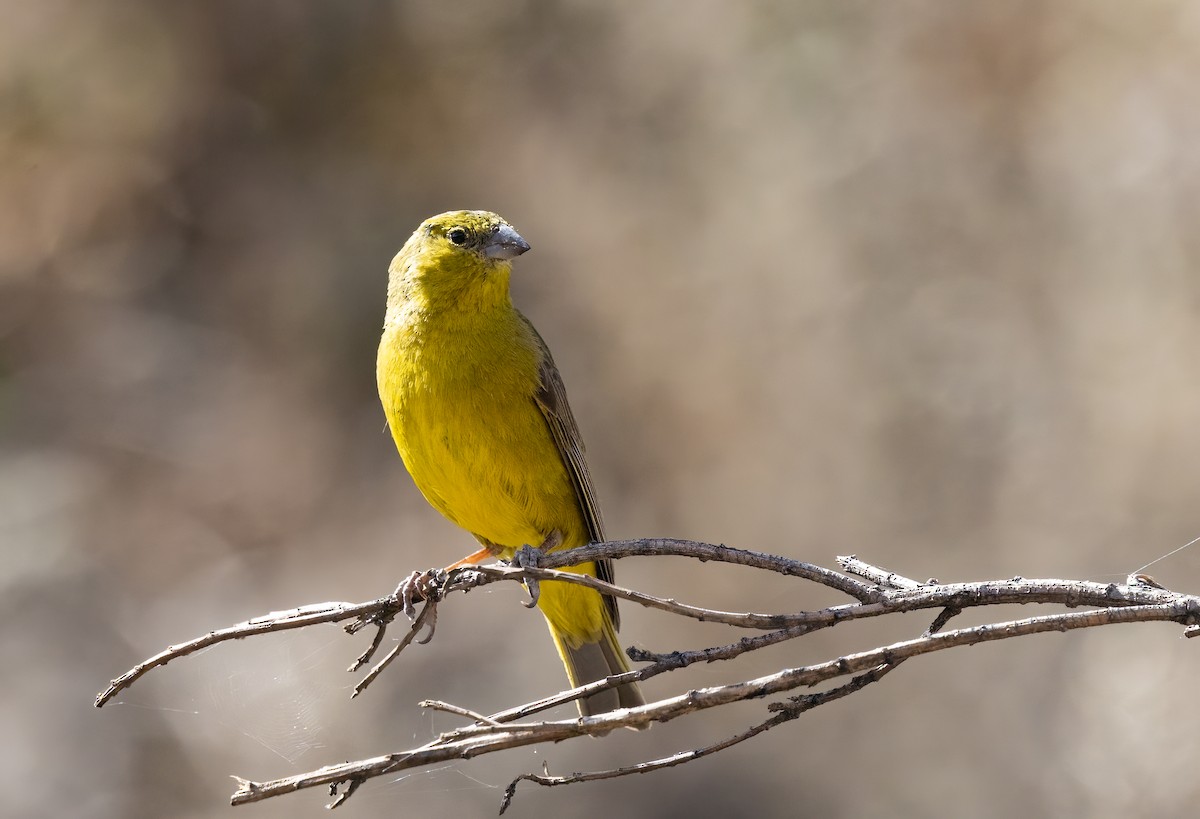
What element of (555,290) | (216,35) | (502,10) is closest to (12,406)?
(216,35)

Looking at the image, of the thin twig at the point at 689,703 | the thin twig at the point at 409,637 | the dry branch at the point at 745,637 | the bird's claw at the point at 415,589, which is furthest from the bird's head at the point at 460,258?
the thin twig at the point at 689,703

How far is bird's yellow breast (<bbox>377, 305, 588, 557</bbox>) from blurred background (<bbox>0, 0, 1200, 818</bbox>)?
2855mm

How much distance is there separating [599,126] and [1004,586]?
7020mm

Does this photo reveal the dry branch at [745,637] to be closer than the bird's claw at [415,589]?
Yes

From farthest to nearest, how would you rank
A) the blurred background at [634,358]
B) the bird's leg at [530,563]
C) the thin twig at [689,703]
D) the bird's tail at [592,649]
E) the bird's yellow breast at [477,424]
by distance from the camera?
the blurred background at [634,358] → the bird's tail at [592,649] → the bird's yellow breast at [477,424] → the bird's leg at [530,563] → the thin twig at [689,703]

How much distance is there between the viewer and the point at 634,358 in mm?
8086

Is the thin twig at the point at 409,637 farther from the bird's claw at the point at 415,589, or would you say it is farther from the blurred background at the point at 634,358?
the blurred background at the point at 634,358

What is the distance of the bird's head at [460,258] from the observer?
3957 mm

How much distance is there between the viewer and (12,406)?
7.97 m

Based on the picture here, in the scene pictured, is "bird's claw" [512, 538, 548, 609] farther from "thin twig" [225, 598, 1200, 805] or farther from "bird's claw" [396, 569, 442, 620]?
"thin twig" [225, 598, 1200, 805]

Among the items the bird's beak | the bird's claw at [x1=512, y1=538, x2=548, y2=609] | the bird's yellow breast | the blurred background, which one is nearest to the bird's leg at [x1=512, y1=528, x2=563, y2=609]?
the bird's claw at [x1=512, y1=538, x2=548, y2=609]

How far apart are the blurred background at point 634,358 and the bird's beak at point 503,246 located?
331cm

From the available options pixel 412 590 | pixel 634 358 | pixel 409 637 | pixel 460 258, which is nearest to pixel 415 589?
pixel 412 590

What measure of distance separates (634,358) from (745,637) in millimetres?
5842
